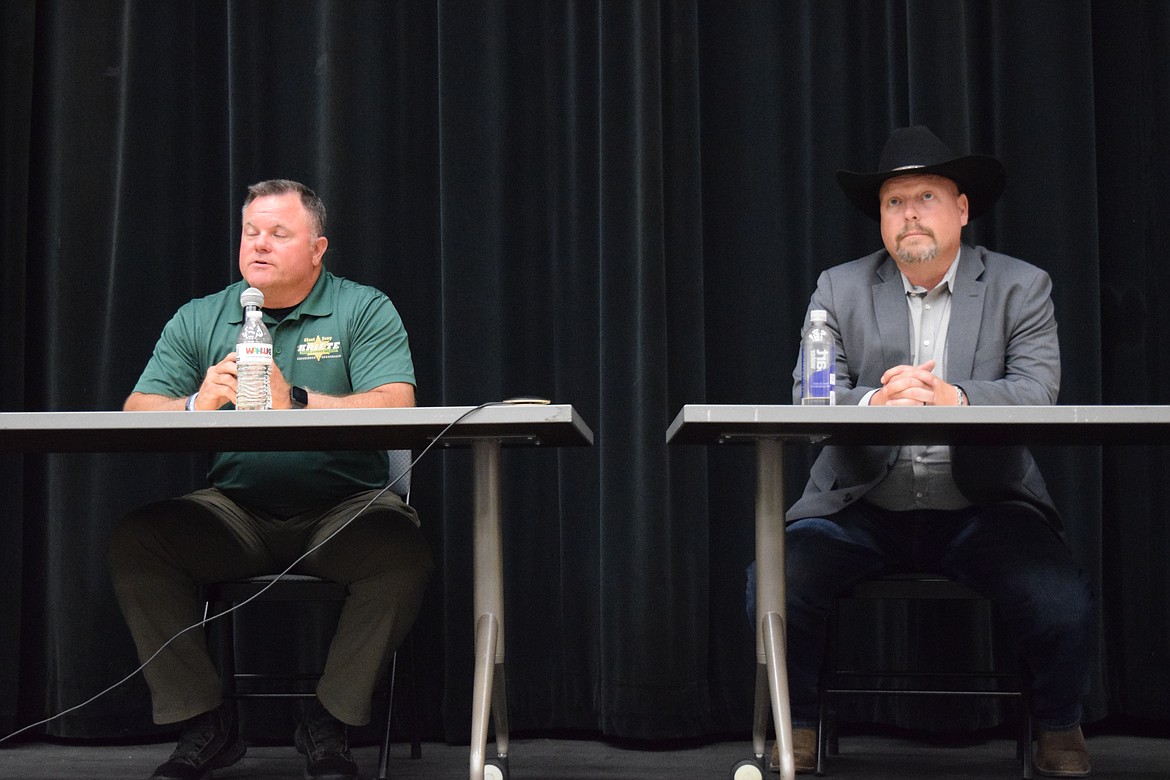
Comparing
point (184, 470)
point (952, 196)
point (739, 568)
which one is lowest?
point (739, 568)

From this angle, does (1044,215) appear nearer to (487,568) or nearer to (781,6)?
(781,6)

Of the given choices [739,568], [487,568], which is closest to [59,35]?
[487,568]

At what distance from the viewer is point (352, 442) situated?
2.16 metres

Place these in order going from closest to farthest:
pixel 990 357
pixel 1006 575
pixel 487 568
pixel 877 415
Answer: pixel 877 415, pixel 487 568, pixel 1006 575, pixel 990 357

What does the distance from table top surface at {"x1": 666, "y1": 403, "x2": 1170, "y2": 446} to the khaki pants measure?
75cm

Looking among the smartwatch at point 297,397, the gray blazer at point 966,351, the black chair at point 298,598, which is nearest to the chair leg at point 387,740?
the black chair at point 298,598

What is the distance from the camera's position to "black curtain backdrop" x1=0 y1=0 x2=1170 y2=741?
298cm

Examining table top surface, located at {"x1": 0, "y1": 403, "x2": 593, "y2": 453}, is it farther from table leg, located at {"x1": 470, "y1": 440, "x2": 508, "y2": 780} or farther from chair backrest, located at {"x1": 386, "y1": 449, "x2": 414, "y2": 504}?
chair backrest, located at {"x1": 386, "y1": 449, "x2": 414, "y2": 504}

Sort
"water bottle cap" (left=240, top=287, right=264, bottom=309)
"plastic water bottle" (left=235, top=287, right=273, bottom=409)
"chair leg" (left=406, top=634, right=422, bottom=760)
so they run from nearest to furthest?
"plastic water bottle" (left=235, top=287, right=273, bottom=409), "water bottle cap" (left=240, top=287, right=264, bottom=309), "chair leg" (left=406, top=634, right=422, bottom=760)

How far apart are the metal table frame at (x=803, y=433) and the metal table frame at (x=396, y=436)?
0.90 ft

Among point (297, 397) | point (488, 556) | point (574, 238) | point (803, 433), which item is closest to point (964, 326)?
point (803, 433)

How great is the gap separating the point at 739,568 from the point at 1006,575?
0.82 m

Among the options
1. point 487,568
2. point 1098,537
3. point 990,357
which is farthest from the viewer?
point 1098,537

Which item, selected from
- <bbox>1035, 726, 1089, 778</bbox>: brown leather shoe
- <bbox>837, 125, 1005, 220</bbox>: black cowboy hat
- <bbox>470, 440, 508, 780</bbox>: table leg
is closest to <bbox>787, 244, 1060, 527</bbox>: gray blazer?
<bbox>837, 125, 1005, 220</bbox>: black cowboy hat
